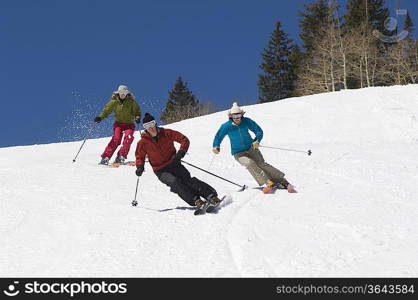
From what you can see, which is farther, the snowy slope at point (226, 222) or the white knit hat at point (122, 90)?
the white knit hat at point (122, 90)

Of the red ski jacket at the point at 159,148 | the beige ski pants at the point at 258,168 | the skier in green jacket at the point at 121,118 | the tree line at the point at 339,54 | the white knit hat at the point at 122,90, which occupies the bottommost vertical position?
the beige ski pants at the point at 258,168

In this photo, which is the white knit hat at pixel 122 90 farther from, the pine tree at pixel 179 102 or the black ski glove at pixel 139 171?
the pine tree at pixel 179 102

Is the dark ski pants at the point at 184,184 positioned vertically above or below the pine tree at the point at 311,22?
below

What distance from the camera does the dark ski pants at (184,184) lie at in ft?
21.0

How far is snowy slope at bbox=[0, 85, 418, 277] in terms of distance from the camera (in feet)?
13.9

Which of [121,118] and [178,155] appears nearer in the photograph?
[178,155]

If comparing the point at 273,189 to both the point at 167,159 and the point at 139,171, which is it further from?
the point at 139,171

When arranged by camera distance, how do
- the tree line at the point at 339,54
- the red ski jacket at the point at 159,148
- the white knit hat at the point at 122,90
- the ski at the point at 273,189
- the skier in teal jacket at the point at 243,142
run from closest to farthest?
the red ski jacket at the point at 159,148 → the ski at the point at 273,189 → the skier in teal jacket at the point at 243,142 → the white knit hat at the point at 122,90 → the tree line at the point at 339,54

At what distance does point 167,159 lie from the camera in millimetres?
6715

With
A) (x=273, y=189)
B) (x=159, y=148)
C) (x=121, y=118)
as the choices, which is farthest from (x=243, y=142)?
(x=121, y=118)

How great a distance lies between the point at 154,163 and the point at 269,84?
141 ft

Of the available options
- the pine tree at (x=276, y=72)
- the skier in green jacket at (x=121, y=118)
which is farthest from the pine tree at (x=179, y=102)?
the skier in green jacket at (x=121, y=118)

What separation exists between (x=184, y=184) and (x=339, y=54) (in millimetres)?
35450

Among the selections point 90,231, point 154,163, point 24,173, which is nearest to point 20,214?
point 90,231
